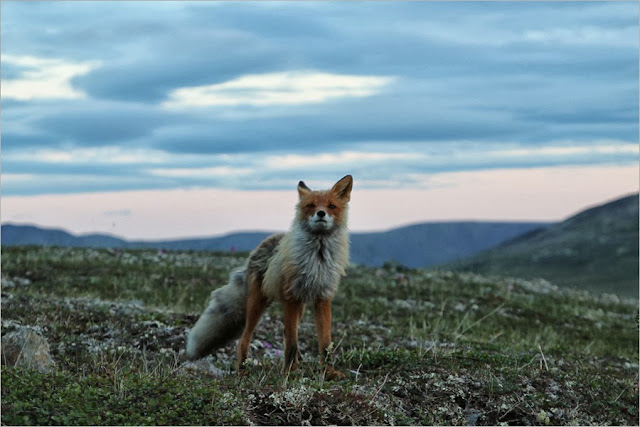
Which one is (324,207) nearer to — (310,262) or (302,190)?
(302,190)

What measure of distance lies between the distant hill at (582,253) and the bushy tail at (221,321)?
113 ft

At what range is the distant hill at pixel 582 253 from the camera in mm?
53250

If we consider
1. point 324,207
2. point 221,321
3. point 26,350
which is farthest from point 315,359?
point 26,350

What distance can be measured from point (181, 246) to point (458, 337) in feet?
60.1

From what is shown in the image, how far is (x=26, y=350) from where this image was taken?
10.1 m

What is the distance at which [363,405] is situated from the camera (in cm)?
851

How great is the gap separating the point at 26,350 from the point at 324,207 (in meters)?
4.61

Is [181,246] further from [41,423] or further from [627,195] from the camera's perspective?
[627,195]

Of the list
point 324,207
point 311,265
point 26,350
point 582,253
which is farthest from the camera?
point 582,253

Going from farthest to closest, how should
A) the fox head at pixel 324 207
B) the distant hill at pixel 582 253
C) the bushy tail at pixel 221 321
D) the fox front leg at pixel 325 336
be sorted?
the distant hill at pixel 582 253
the bushy tail at pixel 221 321
the fox head at pixel 324 207
the fox front leg at pixel 325 336

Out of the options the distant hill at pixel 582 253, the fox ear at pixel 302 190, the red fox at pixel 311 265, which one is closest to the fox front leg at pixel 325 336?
the red fox at pixel 311 265

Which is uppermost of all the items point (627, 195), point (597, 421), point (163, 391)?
point (627, 195)

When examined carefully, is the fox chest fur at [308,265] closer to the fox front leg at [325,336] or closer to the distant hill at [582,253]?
the fox front leg at [325,336]

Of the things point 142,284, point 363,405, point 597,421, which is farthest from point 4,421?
point 142,284
